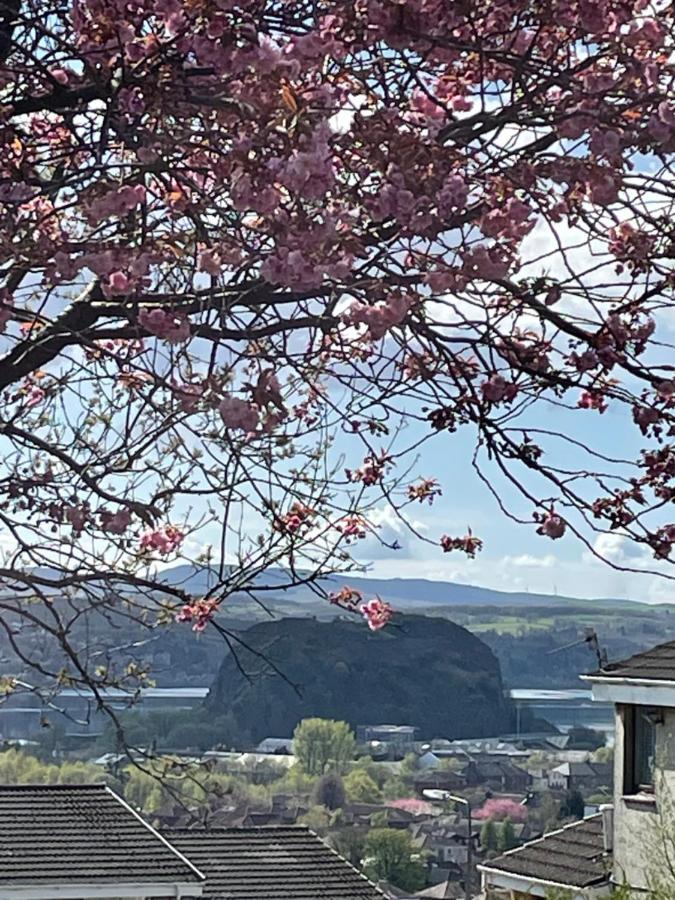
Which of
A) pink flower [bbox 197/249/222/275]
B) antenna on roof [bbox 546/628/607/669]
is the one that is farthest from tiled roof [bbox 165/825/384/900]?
pink flower [bbox 197/249/222/275]

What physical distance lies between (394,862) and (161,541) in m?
26.7

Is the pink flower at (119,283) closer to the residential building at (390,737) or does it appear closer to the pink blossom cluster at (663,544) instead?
the pink blossom cluster at (663,544)

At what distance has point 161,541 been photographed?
4598 millimetres

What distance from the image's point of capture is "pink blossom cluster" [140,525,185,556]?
4.56 metres

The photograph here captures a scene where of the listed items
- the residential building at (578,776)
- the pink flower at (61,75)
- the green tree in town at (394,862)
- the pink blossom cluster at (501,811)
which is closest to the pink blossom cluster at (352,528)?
the pink flower at (61,75)

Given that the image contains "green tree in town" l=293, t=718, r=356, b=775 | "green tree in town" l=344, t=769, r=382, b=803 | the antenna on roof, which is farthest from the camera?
"green tree in town" l=293, t=718, r=356, b=775

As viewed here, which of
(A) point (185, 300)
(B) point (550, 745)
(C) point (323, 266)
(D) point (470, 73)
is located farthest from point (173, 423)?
(B) point (550, 745)

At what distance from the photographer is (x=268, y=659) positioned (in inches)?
164

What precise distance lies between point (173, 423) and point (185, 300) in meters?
0.46

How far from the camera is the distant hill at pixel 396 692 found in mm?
40906

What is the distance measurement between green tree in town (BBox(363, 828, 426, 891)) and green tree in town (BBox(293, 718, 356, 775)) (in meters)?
15.2

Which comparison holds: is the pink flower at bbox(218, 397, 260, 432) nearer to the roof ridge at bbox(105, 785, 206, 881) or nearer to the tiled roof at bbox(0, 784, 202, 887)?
the tiled roof at bbox(0, 784, 202, 887)

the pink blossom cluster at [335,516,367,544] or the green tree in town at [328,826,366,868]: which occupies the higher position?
the pink blossom cluster at [335,516,367,544]

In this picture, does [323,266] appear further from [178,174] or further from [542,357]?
[542,357]
